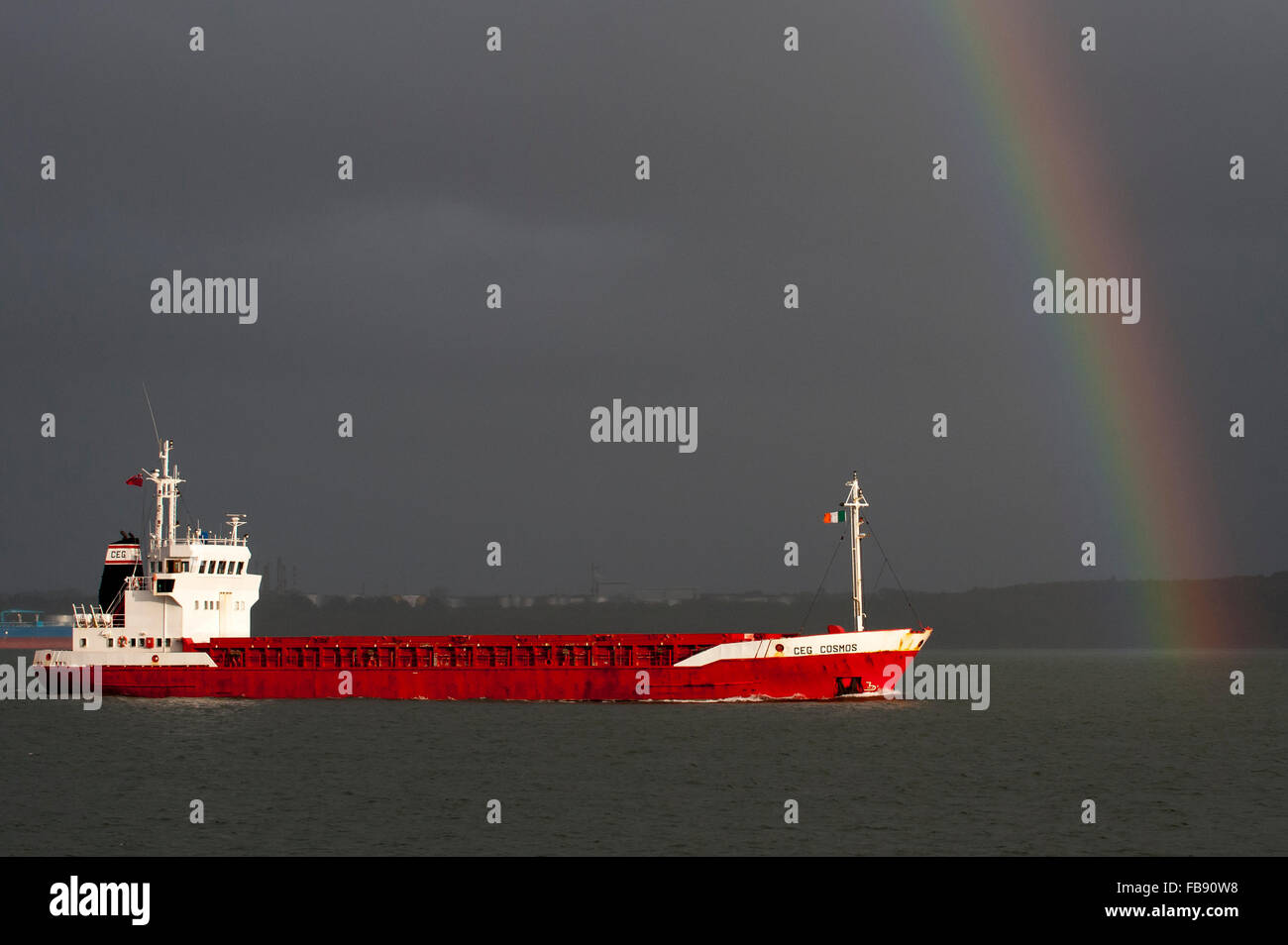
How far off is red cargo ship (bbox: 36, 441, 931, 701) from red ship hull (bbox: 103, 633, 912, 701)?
70mm

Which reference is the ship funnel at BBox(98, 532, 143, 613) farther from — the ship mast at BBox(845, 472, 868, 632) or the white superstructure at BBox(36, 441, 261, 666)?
the ship mast at BBox(845, 472, 868, 632)

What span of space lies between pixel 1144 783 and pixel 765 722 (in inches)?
759

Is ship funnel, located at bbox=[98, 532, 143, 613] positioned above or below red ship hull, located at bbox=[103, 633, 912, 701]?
above

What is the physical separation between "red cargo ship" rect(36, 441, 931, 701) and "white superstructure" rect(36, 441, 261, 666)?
5cm

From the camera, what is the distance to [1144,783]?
161 feet

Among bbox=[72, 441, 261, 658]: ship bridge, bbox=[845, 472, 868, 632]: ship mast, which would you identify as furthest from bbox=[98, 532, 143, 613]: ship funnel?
bbox=[845, 472, 868, 632]: ship mast

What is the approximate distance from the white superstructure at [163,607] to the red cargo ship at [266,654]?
0.17ft

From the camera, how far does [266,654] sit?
7475 centimetres

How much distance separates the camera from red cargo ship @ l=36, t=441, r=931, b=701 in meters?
70.0

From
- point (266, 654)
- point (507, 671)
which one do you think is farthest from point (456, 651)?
point (266, 654)

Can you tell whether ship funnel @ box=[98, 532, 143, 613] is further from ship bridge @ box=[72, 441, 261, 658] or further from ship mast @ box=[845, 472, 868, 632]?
ship mast @ box=[845, 472, 868, 632]
